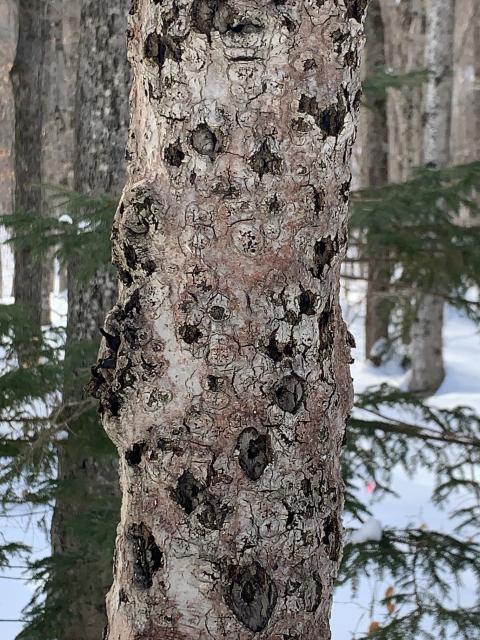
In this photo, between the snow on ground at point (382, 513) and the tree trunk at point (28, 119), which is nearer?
the snow on ground at point (382, 513)

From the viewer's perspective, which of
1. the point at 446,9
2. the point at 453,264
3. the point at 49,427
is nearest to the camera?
the point at 49,427

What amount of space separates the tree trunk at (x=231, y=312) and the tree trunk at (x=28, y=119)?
25.2 feet

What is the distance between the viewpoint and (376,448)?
4418 millimetres

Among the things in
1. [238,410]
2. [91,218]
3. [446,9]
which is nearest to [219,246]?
[238,410]

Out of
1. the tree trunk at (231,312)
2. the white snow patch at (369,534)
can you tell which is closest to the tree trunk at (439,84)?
the white snow patch at (369,534)

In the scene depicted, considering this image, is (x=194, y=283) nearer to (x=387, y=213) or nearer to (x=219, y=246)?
(x=219, y=246)

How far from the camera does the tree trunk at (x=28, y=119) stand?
30.2 ft

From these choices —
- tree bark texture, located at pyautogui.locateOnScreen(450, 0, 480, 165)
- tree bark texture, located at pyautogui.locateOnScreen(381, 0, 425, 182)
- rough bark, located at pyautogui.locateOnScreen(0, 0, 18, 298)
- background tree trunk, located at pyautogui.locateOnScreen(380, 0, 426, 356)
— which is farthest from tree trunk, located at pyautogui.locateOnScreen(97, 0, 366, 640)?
tree bark texture, located at pyautogui.locateOnScreen(450, 0, 480, 165)

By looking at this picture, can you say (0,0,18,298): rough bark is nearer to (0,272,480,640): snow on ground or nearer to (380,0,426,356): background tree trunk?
(0,272,480,640): snow on ground

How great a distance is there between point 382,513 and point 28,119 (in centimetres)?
594

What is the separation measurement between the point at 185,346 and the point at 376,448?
2.93 metres

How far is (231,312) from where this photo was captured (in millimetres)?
1654

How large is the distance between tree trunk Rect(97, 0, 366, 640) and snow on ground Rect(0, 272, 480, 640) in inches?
89.5

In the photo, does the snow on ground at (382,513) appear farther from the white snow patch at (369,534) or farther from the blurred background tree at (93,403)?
the blurred background tree at (93,403)
